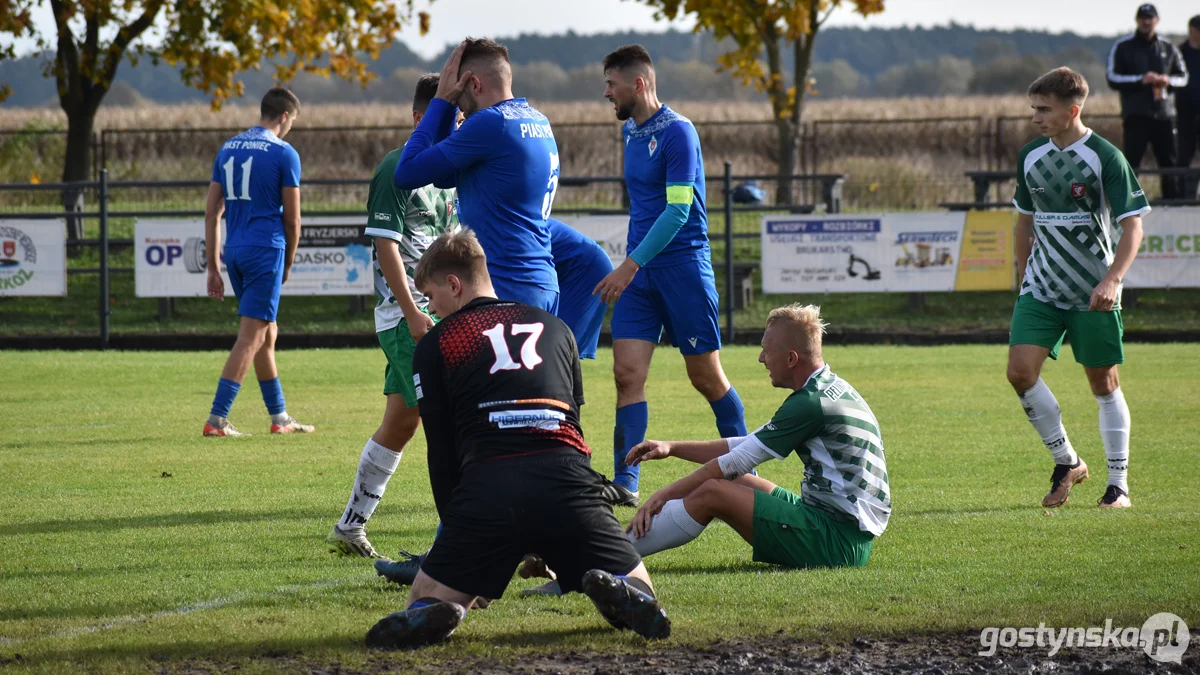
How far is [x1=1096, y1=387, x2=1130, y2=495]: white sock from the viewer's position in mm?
7172

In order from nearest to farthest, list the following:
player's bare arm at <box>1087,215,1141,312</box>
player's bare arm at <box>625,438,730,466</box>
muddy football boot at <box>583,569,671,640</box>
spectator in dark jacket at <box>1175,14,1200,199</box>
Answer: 1. muddy football boot at <box>583,569,671,640</box>
2. player's bare arm at <box>625,438,730,466</box>
3. player's bare arm at <box>1087,215,1141,312</box>
4. spectator in dark jacket at <box>1175,14,1200,199</box>

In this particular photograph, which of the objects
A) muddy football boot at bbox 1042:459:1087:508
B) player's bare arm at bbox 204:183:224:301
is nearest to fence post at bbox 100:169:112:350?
player's bare arm at bbox 204:183:224:301

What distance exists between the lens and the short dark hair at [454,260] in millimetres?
4734

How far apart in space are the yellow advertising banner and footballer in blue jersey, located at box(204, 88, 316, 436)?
10586 millimetres

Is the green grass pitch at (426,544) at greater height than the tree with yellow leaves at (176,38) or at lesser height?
lesser

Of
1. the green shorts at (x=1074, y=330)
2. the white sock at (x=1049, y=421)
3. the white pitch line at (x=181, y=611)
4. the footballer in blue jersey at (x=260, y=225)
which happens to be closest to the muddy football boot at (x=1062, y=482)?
the white sock at (x=1049, y=421)

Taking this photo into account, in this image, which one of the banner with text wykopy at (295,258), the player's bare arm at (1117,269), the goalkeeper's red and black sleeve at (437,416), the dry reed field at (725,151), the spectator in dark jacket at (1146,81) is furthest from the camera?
the dry reed field at (725,151)

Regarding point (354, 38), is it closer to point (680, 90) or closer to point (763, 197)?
point (763, 197)

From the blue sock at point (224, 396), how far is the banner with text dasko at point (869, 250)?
390 inches

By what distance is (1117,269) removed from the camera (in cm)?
702

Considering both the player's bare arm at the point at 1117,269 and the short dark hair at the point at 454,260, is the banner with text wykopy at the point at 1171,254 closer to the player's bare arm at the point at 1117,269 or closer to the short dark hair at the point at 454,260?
the player's bare arm at the point at 1117,269

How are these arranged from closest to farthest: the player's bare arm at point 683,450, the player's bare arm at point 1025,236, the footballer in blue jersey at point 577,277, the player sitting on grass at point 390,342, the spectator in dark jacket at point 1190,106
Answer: the player's bare arm at point 683,450, the player sitting on grass at point 390,342, the footballer in blue jersey at point 577,277, the player's bare arm at point 1025,236, the spectator in dark jacket at point 1190,106

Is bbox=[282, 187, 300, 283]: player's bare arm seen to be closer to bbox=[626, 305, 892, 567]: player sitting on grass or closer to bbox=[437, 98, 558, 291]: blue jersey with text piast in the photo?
bbox=[437, 98, 558, 291]: blue jersey with text piast

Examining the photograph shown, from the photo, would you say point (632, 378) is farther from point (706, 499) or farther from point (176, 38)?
point (176, 38)
